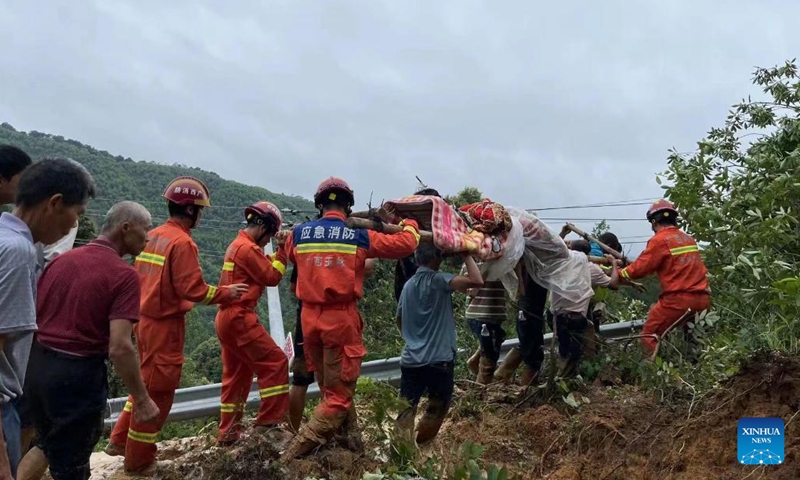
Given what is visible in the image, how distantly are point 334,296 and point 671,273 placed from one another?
3.37 m

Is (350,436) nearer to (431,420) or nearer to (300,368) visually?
(431,420)

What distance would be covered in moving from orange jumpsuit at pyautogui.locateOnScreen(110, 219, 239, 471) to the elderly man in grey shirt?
5.97 ft

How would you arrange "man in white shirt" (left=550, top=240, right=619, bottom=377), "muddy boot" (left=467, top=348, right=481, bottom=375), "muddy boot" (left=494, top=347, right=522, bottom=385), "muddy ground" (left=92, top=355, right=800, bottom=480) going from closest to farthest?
1. "muddy ground" (left=92, top=355, right=800, bottom=480)
2. "man in white shirt" (left=550, top=240, right=619, bottom=377)
3. "muddy boot" (left=494, top=347, right=522, bottom=385)
4. "muddy boot" (left=467, top=348, right=481, bottom=375)

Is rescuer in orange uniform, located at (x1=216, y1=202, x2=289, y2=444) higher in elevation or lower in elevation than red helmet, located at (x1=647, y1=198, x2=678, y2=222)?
lower

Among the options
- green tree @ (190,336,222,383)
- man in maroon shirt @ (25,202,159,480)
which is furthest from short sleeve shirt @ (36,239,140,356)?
green tree @ (190,336,222,383)

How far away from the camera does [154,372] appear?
15.9 feet

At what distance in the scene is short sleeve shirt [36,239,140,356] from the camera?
359 cm

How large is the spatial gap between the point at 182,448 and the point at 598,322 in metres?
3.90

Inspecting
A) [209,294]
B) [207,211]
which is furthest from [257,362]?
[207,211]

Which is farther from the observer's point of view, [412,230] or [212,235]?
[212,235]

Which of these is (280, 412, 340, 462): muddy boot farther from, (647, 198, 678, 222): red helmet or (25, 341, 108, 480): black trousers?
(647, 198, 678, 222): red helmet

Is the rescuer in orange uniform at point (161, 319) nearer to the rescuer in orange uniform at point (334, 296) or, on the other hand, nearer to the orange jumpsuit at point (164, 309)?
the orange jumpsuit at point (164, 309)

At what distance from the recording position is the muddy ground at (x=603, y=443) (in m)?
4.00

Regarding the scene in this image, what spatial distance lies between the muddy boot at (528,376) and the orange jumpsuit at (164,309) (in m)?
2.70
